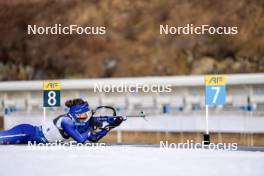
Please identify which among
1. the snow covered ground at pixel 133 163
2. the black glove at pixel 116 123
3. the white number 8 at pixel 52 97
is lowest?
the snow covered ground at pixel 133 163

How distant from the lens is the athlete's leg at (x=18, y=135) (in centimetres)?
679

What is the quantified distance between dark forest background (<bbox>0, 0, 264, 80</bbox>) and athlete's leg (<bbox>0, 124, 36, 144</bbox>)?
9656mm

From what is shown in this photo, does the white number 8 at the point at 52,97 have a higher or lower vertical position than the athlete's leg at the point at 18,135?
higher

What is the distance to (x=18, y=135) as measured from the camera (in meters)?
6.82

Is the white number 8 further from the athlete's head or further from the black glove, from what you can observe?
the black glove

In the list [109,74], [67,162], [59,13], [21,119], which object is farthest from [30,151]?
[59,13]

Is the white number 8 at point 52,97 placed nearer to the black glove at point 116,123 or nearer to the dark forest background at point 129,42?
the black glove at point 116,123

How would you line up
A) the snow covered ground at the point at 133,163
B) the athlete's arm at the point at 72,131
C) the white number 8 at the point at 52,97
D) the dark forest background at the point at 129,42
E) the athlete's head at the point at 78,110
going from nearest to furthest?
the snow covered ground at the point at 133,163 → the athlete's arm at the point at 72,131 → the athlete's head at the point at 78,110 → the white number 8 at the point at 52,97 → the dark forest background at the point at 129,42

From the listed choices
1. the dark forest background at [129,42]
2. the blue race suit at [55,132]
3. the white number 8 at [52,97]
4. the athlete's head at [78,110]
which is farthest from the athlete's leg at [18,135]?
the dark forest background at [129,42]

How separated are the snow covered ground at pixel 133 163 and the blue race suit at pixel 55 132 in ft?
5.97

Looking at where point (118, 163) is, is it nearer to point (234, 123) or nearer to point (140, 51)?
point (234, 123)

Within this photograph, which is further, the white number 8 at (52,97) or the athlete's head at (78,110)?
the white number 8 at (52,97)

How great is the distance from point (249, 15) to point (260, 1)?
2.26ft

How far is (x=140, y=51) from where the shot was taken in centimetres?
1719
